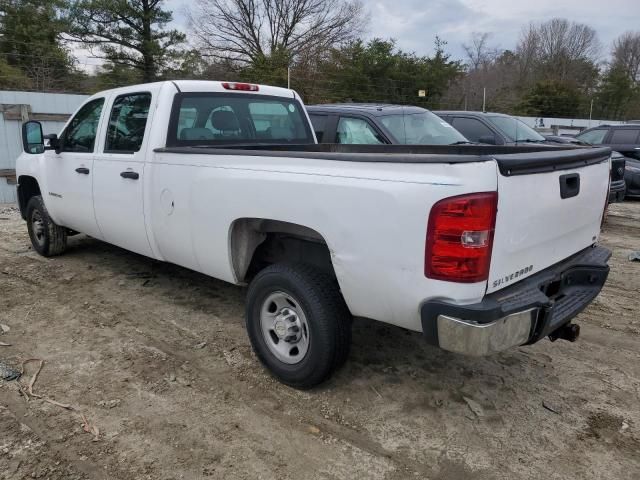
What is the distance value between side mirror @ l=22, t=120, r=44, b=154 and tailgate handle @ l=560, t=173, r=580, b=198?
5.12m

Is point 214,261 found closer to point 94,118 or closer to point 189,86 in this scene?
point 189,86

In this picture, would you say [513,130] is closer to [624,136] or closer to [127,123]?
[624,136]

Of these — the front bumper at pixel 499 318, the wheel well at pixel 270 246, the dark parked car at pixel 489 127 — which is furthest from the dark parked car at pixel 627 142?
the wheel well at pixel 270 246

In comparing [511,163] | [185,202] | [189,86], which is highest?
[189,86]

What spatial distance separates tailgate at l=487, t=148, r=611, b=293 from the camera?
249 cm

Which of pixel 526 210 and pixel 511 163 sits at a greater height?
pixel 511 163

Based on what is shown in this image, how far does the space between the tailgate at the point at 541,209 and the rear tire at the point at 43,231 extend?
520 centimetres

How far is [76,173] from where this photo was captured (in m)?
5.07

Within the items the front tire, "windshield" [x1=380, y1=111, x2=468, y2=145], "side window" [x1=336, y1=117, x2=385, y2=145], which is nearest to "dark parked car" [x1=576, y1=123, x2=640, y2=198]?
"windshield" [x1=380, y1=111, x2=468, y2=145]

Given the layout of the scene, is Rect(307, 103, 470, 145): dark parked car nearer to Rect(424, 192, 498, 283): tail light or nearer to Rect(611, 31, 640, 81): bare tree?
Rect(424, 192, 498, 283): tail light

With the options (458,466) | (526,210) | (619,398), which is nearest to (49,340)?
(458,466)

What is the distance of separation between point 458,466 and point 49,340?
3.11 metres

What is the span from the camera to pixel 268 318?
3393 millimetres

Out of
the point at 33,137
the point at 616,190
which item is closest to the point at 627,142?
the point at 616,190
